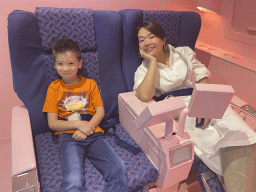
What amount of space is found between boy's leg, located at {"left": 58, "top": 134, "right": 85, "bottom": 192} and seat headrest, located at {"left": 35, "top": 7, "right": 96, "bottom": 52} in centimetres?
60

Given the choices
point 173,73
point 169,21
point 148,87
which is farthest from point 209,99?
point 169,21

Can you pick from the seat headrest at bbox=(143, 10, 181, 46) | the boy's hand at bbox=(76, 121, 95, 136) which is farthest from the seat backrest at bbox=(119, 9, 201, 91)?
the boy's hand at bbox=(76, 121, 95, 136)

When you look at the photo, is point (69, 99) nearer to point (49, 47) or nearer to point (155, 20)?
point (49, 47)

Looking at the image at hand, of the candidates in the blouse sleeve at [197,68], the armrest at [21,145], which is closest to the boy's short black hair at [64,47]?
the armrest at [21,145]

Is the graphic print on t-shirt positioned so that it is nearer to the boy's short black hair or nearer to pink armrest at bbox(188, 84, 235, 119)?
the boy's short black hair

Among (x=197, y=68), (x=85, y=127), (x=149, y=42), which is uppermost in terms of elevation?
(x=149, y=42)

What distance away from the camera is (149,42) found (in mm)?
1340

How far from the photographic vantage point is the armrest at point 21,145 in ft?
2.72

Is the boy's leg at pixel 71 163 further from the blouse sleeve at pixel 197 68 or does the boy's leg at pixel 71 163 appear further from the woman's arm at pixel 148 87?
the blouse sleeve at pixel 197 68

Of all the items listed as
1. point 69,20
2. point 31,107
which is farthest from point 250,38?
point 31,107

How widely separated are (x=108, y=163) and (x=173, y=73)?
76 cm

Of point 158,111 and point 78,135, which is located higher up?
point 158,111

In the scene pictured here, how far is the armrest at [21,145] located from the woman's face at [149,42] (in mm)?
894

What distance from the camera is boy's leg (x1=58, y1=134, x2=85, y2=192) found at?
0.91m
